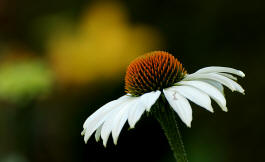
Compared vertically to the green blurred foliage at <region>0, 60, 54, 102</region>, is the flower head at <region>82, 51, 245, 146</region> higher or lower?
higher

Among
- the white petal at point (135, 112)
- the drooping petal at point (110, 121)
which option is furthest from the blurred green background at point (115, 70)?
the white petal at point (135, 112)

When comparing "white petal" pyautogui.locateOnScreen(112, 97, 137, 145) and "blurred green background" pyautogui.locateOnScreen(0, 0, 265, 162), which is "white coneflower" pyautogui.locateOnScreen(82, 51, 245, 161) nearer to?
"white petal" pyautogui.locateOnScreen(112, 97, 137, 145)

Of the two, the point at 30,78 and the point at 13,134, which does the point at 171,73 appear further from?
the point at 13,134

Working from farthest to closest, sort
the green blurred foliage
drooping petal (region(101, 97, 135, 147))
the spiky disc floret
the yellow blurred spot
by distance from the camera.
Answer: the yellow blurred spot
the green blurred foliage
the spiky disc floret
drooping petal (region(101, 97, 135, 147))

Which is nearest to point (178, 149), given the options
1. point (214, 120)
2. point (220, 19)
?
point (214, 120)

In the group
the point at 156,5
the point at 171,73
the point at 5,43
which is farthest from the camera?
the point at 5,43

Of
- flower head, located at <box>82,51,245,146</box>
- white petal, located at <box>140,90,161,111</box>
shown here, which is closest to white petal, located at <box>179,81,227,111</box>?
flower head, located at <box>82,51,245,146</box>

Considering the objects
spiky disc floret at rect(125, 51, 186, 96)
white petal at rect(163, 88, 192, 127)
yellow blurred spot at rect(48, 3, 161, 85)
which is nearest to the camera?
white petal at rect(163, 88, 192, 127)

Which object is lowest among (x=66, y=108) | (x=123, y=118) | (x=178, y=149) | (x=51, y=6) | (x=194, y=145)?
(x=194, y=145)
